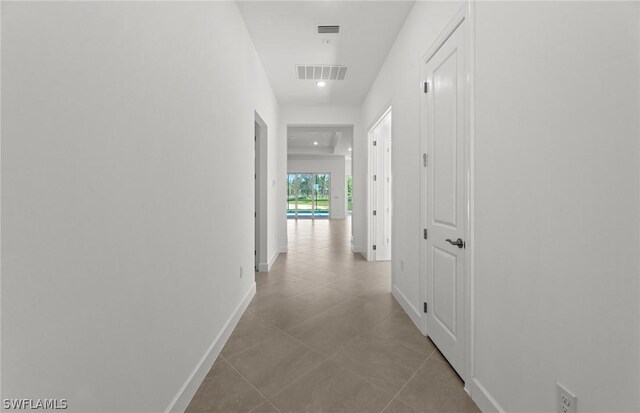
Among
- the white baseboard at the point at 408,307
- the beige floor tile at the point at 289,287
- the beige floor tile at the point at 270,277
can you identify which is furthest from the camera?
the beige floor tile at the point at 270,277

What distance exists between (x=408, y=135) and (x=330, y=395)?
7.80 feet

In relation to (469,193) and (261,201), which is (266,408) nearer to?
(469,193)

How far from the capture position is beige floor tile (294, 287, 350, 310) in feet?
10.3

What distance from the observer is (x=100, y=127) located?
3.23 feet

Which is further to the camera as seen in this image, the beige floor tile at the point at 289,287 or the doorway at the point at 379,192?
the doorway at the point at 379,192

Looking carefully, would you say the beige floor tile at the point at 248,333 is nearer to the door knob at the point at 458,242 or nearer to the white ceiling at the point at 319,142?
the door knob at the point at 458,242

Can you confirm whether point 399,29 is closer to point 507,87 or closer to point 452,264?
point 507,87

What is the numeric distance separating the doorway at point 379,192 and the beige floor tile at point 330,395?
3.42 metres

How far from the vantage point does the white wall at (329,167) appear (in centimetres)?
1438

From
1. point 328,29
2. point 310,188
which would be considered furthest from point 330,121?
point 310,188

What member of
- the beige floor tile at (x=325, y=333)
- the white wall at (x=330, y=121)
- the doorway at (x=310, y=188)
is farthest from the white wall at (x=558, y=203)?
the doorway at (x=310, y=188)

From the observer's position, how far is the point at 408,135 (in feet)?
9.27

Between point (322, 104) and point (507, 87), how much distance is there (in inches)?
186

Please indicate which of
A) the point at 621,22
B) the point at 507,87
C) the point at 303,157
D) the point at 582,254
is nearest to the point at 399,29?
the point at 507,87
